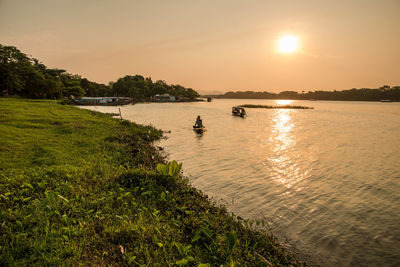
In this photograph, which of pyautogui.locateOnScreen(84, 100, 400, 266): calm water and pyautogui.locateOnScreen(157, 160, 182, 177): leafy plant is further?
pyautogui.locateOnScreen(157, 160, 182, 177): leafy plant

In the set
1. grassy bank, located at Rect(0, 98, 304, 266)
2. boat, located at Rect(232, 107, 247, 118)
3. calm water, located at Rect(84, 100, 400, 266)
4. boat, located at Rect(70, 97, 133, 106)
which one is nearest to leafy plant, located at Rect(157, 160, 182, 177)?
grassy bank, located at Rect(0, 98, 304, 266)

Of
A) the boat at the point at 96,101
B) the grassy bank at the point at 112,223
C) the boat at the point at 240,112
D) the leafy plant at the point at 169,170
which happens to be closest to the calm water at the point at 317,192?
the grassy bank at the point at 112,223

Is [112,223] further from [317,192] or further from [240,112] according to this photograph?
[240,112]

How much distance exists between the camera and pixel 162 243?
4.48 meters

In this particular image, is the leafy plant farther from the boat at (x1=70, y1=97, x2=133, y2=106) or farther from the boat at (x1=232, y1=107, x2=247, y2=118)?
the boat at (x1=70, y1=97, x2=133, y2=106)

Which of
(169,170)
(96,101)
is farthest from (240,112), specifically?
(96,101)

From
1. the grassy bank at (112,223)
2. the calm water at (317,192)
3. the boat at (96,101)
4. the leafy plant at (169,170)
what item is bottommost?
the calm water at (317,192)

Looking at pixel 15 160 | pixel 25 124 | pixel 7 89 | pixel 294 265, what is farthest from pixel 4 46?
pixel 294 265

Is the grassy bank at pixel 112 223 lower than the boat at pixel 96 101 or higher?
lower

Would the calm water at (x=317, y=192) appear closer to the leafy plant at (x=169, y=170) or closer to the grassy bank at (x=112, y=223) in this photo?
the grassy bank at (x=112, y=223)

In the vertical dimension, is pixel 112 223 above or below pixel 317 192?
above

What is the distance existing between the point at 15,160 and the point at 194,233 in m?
9.64

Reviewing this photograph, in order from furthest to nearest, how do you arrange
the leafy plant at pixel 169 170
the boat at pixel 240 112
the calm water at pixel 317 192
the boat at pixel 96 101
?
the boat at pixel 96 101, the boat at pixel 240 112, the leafy plant at pixel 169 170, the calm water at pixel 317 192

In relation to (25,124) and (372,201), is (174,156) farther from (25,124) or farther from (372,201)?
(25,124)
